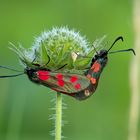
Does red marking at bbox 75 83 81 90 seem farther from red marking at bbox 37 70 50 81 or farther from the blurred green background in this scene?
the blurred green background

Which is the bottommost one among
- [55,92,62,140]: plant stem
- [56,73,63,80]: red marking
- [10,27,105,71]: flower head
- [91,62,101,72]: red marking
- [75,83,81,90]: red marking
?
[55,92,62,140]: plant stem

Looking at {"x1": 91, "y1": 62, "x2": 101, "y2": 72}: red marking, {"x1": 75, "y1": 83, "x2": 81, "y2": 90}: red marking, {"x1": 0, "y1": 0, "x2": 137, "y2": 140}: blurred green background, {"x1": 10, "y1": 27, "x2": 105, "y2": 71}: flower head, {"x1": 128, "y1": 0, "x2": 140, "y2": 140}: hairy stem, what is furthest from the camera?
{"x1": 0, "y1": 0, "x2": 137, "y2": 140}: blurred green background

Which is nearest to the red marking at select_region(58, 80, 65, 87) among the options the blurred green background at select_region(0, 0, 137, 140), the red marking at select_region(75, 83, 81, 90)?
the red marking at select_region(75, 83, 81, 90)

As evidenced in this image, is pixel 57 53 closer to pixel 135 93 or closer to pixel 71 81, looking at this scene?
pixel 71 81

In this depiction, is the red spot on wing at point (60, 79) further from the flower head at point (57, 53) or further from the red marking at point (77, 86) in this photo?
the flower head at point (57, 53)

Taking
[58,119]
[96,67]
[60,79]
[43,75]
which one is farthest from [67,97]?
[58,119]

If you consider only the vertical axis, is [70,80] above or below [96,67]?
below

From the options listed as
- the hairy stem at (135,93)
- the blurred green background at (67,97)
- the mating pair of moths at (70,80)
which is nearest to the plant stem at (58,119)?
the mating pair of moths at (70,80)

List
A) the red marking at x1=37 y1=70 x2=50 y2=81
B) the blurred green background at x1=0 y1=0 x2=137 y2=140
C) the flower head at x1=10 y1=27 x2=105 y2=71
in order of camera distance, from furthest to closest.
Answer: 1. the blurred green background at x1=0 y1=0 x2=137 y2=140
2. the flower head at x1=10 y1=27 x2=105 y2=71
3. the red marking at x1=37 y1=70 x2=50 y2=81
